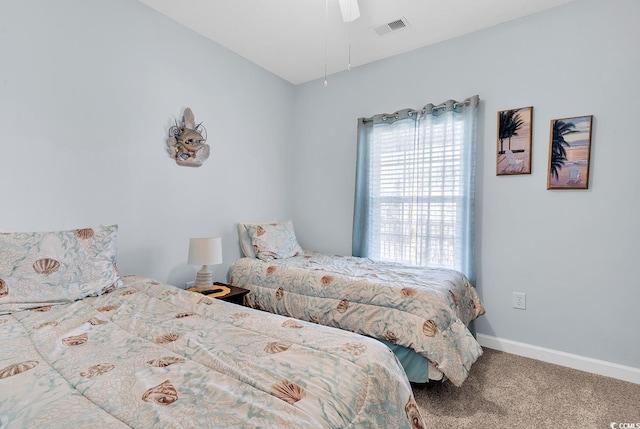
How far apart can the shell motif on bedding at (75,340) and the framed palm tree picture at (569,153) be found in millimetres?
2911

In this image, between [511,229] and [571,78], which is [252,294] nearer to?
[511,229]

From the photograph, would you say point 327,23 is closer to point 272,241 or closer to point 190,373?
point 272,241

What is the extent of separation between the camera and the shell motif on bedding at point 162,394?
0.75 m

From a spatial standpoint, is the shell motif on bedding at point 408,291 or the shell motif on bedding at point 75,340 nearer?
the shell motif on bedding at point 75,340

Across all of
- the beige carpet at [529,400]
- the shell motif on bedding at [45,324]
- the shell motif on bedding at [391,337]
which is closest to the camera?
the shell motif on bedding at [45,324]

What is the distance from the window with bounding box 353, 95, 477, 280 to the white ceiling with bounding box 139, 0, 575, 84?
612mm

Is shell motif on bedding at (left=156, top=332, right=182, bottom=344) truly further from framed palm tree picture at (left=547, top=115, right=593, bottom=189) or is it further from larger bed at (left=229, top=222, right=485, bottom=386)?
framed palm tree picture at (left=547, top=115, right=593, bottom=189)

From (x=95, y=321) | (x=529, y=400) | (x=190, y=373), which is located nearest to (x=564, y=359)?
(x=529, y=400)

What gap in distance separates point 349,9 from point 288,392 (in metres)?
2.25

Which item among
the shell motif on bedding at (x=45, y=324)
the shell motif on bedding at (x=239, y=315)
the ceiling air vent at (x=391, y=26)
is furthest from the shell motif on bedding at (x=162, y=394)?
the ceiling air vent at (x=391, y=26)

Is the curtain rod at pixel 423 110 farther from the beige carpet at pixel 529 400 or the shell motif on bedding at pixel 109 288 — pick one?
the shell motif on bedding at pixel 109 288

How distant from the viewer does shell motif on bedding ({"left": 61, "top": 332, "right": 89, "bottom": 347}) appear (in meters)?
1.08

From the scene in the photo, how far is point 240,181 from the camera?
9.86 ft

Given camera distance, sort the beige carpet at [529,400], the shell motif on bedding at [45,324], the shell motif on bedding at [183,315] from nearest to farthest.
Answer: the shell motif on bedding at [45,324]
the shell motif on bedding at [183,315]
the beige carpet at [529,400]
